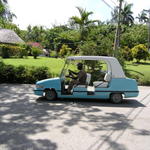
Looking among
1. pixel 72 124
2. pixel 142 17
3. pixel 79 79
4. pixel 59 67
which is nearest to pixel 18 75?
pixel 79 79

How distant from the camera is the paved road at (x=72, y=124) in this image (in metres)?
4.75

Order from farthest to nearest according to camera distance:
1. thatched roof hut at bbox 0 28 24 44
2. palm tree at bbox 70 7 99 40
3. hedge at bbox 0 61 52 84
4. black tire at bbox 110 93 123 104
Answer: thatched roof hut at bbox 0 28 24 44 < palm tree at bbox 70 7 99 40 < hedge at bbox 0 61 52 84 < black tire at bbox 110 93 123 104

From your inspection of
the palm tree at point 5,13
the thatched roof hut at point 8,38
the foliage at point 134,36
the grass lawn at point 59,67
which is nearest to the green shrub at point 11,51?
the thatched roof hut at point 8,38

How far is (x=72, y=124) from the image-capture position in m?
6.06

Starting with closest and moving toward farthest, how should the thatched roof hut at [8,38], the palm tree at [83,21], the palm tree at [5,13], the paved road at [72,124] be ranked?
the paved road at [72,124] < the palm tree at [5,13] < the palm tree at [83,21] < the thatched roof hut at [8,38]

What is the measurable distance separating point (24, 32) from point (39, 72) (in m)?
69.5

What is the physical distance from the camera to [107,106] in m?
8.34

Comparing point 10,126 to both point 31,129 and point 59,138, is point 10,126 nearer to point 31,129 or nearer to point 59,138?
point 31,129

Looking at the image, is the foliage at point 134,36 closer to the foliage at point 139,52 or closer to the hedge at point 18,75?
the foliage at point 139,52

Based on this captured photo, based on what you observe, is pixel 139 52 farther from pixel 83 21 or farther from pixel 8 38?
pixel 8 38

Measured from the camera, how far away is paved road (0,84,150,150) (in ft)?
15.6

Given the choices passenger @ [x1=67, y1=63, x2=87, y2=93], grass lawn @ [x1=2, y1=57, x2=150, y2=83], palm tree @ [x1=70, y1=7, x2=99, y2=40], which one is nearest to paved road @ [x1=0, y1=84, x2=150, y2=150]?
passenger @ [x1=67, y1=63, x2=87, y2=93]

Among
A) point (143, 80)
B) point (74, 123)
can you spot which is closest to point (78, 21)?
point (143, 80)

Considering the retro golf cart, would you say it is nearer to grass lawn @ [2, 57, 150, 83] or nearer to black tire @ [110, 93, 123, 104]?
black tire @ [110, 93, 123, 104]
